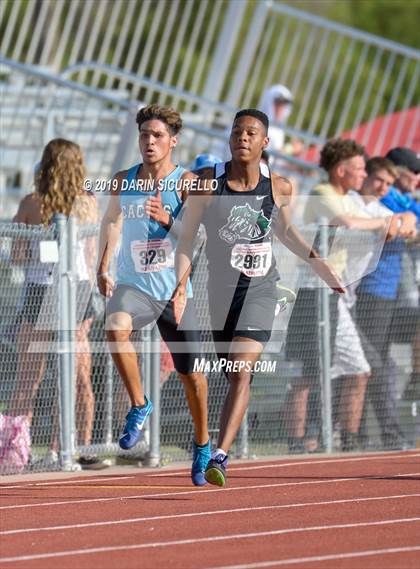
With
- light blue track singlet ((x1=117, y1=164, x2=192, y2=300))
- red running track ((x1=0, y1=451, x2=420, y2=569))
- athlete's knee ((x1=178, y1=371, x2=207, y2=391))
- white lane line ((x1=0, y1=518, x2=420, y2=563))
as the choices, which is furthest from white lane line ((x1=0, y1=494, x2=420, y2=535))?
light blue track singlet ((x1=117, y1=164, x2=192, y2=300))

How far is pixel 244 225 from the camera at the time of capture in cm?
922

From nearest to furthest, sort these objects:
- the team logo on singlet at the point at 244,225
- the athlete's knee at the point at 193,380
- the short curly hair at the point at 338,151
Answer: the team logo on singlet at the point at 244,225, the athlete's knee at the point at 193,380, the short curly hair at the point at 338,151

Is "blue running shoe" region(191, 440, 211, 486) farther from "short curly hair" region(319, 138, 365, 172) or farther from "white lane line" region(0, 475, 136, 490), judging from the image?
"short curly hair" region(319, 138, 365, 172)

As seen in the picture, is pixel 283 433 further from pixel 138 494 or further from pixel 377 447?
pixel 138 494

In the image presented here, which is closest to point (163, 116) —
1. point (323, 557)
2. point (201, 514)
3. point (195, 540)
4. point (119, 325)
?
point (119, 325)

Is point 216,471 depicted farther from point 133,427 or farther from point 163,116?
point 163,116

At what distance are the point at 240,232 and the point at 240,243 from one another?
0.07m

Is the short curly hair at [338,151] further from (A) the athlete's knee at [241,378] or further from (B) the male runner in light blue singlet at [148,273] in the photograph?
(A) the athlete's knee at [241,378]

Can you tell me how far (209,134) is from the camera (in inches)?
573

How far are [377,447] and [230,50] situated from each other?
21.6 ft

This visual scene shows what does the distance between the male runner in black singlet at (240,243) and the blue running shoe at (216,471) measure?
41 centimetres

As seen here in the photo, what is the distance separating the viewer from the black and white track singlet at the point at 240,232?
9.22m

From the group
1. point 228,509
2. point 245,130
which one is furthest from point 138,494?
point 245,130

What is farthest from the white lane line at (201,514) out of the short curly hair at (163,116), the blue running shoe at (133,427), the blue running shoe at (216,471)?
the short curly hair at (163,116)
